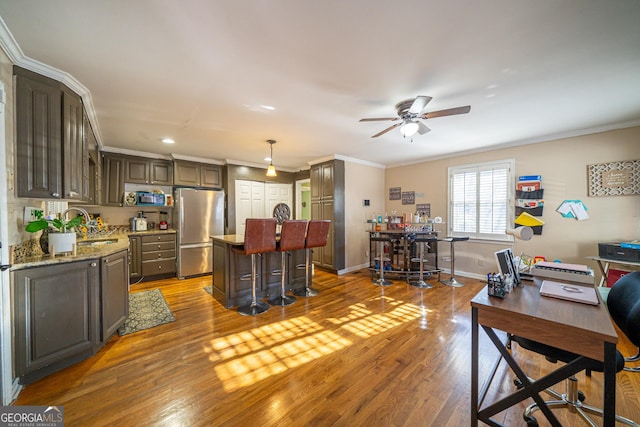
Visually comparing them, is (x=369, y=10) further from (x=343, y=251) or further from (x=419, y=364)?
(x=343, y=251)

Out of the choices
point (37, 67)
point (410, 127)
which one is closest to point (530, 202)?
point (410, 127)

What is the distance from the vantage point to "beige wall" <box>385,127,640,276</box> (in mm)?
3225

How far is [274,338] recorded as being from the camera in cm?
244

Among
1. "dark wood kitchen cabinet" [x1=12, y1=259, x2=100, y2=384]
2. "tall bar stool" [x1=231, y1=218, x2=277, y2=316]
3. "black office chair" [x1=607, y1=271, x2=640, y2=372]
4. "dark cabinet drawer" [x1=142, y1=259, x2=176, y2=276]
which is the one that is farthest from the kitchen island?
"black office chair" [x1=607, y1=271, x2=640, y2=372]

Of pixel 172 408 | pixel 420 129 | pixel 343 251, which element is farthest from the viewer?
pixel 343 251

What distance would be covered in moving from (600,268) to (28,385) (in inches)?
245

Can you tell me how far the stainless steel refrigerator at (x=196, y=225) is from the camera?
4.62 metres

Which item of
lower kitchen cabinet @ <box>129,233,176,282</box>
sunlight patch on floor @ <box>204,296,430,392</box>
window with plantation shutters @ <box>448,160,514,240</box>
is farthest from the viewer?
lower kitchen cabinet @ <box>129,233,176,282</box>

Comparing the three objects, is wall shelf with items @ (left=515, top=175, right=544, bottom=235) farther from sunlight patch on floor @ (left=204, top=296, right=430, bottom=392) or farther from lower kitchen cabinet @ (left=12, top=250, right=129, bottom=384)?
lower kitchen cabinet @ (left=12, top=250, right=129, bottom=384)

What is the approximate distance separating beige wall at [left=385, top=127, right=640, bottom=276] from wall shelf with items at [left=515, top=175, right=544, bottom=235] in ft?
0.26

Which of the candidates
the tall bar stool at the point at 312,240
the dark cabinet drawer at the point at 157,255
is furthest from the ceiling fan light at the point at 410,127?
the dark cabinet drawer at the point at 157,255

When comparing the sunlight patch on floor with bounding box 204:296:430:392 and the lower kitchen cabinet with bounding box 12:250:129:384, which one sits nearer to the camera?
the lower kitchen cabinet with bounding box 12:250:129:384

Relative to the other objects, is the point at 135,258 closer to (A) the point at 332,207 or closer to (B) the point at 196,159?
(B) the point at 196,159

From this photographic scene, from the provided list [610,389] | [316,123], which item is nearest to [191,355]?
[610,389]
